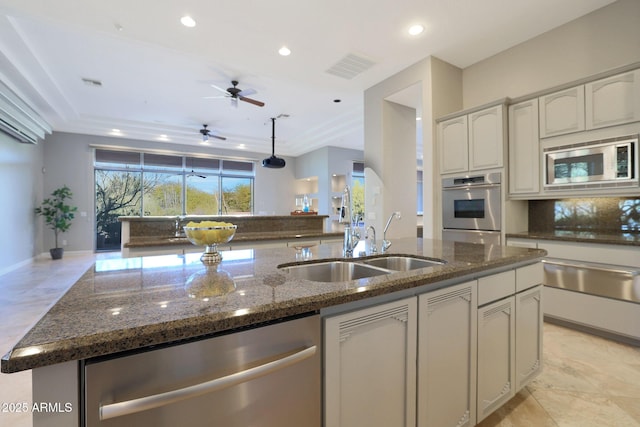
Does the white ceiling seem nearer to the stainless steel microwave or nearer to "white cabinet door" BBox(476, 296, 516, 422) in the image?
the stainless steel microwave

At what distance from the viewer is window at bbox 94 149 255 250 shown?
7.39 meters

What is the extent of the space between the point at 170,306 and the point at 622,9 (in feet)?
14.1

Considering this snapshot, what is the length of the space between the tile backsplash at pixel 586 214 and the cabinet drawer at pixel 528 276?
1.84 m

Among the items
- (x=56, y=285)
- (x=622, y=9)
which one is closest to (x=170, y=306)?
(x=622, y=9)

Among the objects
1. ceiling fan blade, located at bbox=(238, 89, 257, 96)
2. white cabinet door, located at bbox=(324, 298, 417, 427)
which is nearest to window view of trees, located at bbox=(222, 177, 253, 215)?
ceiling fan blade, located at bbox=(238, 89, 257, 96)

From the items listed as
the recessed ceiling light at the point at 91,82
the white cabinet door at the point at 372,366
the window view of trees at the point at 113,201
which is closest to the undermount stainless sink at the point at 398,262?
the white cabinet door at the point at 372,366

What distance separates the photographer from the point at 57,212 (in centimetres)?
674

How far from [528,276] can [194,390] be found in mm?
1854

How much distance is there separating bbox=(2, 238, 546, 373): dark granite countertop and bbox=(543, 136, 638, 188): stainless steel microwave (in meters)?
2.00

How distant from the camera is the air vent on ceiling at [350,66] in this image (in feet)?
11.8

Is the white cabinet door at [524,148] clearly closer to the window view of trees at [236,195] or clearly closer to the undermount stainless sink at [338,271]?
the undermount stainless sink at [338,271]

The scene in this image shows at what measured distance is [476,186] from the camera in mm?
3295

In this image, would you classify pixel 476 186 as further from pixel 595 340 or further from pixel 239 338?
pixel 239 338

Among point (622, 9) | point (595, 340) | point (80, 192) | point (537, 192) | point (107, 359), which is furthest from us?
point (80, 192)
